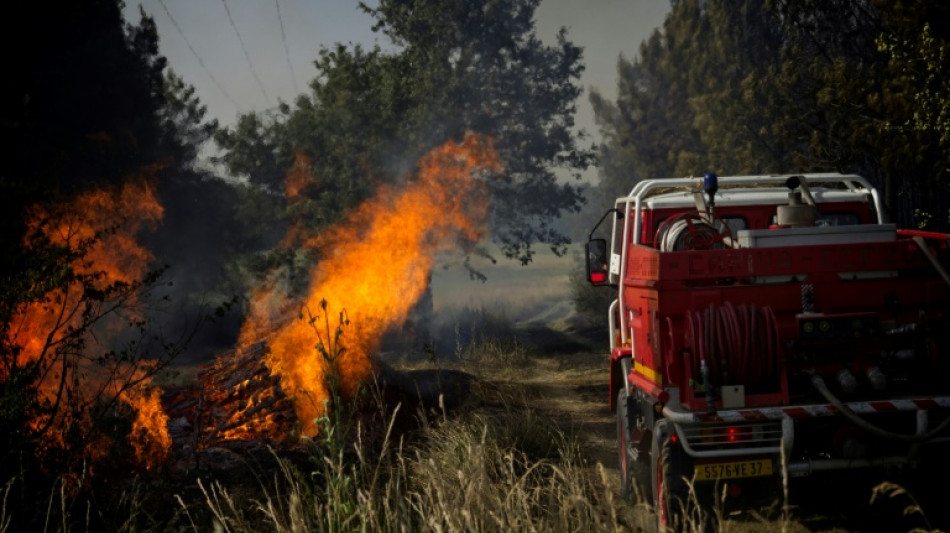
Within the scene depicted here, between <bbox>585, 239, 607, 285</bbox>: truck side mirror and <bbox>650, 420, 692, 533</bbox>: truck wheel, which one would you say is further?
<bbox>585, 239, 607, 285</bbox>: truck side mirror

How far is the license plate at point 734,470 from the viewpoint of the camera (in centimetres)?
590

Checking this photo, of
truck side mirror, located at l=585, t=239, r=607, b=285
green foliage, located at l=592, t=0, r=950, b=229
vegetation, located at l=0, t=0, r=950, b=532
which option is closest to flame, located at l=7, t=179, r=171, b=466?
vegetation, located at l=0, t=0, r=950, b=532

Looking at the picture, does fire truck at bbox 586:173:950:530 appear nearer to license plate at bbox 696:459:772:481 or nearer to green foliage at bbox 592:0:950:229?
license plate at bbox 696:459:772:481

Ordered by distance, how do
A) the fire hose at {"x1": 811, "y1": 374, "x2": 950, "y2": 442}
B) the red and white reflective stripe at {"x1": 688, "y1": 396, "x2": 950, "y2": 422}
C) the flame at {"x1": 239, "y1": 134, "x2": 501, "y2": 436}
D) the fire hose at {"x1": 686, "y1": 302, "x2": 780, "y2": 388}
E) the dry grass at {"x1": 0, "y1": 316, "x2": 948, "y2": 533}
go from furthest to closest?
1. the flame at {"x1": 239, "y1": 134, "x2": 501, "y2": 436}
2. the fire hose at {"x1": 686, "y1": 302, "x2": 780, "y2": 388}
3. the red and white reflective stripe at {"x1": 688, "y1": 396, "x2": 950, "y2": 422}
4. the fire hose at {"x1": 811, "y1": 374, "x2": 950, "y2": 442}
5. the dry grass at {"x1": 0, "y1": 316, "x2": 948, "y2": 533}

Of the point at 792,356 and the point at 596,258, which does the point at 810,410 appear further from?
the point at 596,258

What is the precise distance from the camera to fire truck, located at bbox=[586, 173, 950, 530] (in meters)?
5.91

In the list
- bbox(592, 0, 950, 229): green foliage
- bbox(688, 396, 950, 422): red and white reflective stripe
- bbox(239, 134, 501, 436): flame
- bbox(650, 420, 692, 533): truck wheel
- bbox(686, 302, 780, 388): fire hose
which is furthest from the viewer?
bbox(239, 134, 501, 436): flame

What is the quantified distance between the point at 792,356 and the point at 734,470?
3.12ft

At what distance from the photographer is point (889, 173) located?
14148 millimetres

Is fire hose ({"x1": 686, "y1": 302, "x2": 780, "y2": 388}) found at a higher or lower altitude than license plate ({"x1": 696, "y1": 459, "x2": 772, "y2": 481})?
higher

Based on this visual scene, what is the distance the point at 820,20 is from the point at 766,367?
16353 mm

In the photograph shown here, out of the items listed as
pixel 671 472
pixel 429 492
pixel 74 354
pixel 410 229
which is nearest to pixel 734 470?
pixel 671 472

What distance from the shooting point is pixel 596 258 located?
30.2ft

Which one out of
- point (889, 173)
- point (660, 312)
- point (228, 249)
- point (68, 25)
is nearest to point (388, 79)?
point (228, 249)
